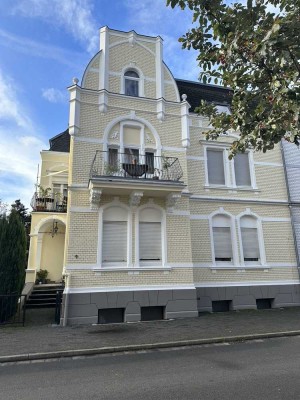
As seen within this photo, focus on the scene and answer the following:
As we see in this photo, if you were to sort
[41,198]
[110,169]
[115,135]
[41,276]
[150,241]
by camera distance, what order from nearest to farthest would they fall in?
1. [110,169]
2. [150,241]
3. [115,135]
4. [41,276]
5. [41,198]

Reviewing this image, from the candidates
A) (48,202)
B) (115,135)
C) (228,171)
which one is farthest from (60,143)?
(228,171)

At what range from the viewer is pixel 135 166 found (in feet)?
37.0

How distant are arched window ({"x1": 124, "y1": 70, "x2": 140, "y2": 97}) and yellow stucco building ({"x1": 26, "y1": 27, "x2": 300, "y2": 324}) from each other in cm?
4

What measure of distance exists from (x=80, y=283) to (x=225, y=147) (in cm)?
891

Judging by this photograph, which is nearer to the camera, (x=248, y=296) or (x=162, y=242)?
(x=162, y=242)

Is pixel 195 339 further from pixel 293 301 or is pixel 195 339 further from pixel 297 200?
pixel 297 200

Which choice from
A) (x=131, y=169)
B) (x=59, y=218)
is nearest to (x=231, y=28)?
(x=131, y=169)

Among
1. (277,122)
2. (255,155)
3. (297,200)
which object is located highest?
(255,155)

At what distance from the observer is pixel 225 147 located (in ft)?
47.0

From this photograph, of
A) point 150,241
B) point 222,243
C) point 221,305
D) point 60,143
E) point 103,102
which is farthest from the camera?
point 60,143

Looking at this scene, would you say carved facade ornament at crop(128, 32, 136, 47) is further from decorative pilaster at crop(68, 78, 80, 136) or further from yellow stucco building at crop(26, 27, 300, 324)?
decorative pilaster at crop(68, 78, 80, 136)

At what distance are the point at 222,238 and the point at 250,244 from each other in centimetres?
135

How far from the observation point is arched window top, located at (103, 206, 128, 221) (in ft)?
37.3

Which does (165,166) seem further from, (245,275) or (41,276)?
(41,276)
